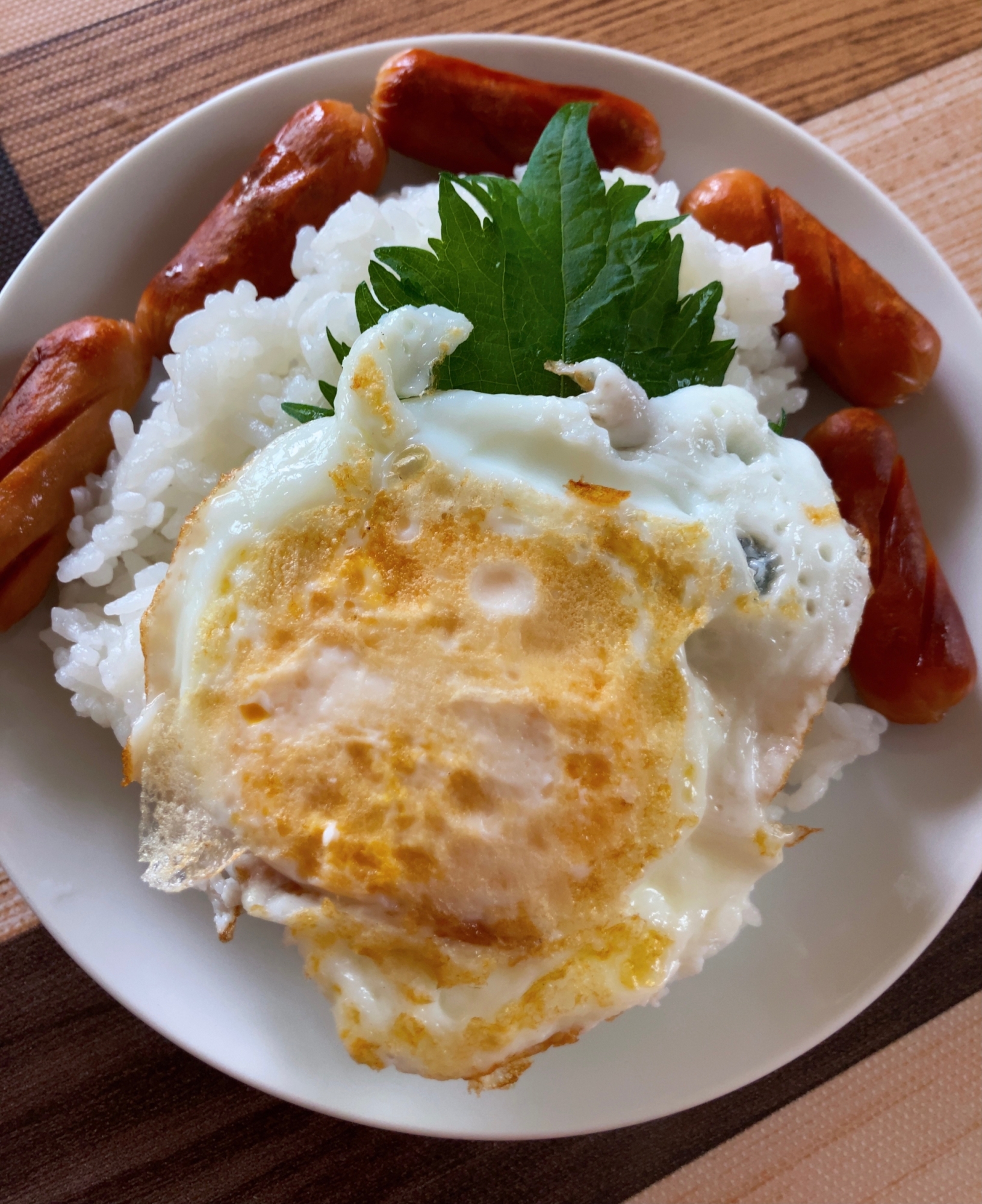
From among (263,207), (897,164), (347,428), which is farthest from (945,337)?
(263,207)

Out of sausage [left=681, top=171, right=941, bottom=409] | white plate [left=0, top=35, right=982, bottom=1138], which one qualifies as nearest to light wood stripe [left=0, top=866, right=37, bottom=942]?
white plate [left=0, top=35, right=982, bottom=1138]

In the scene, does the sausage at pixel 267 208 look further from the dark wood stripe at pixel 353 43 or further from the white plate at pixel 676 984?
the dark wood stripe at pixel 353 43

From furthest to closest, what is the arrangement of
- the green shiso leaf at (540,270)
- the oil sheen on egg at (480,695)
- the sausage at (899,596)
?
the sausage at (899,596) < the green shiso leaf at (540,270) < the oil sheen on egg at (480,695)

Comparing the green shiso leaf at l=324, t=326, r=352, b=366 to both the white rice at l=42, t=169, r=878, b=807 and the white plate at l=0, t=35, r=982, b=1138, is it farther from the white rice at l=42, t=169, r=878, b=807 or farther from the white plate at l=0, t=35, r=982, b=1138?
the white plate at l=0, t=35, r=982, b=1138

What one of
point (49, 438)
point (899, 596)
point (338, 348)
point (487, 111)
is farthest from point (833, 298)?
point (49, 438)

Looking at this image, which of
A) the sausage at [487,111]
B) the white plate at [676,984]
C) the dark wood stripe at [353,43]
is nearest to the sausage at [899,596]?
the white plate at [676,984]

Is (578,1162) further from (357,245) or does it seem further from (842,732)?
(357,245)

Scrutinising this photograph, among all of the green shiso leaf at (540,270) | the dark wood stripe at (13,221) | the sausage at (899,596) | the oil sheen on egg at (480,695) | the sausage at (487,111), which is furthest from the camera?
the dark wood stripe at (13,221)

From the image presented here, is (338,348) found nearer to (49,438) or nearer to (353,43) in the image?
(49,438)
